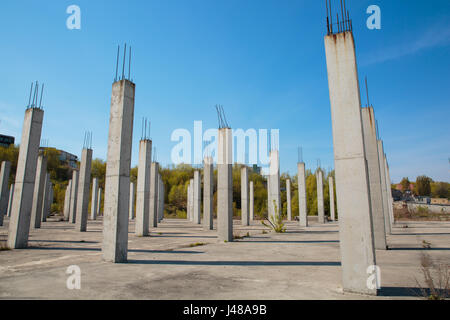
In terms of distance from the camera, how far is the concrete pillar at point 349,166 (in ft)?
12.6

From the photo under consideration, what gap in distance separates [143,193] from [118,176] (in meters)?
6.91

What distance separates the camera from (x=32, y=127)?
9.05 meters

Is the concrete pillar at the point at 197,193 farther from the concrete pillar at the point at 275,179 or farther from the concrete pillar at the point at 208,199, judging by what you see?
the concrete pillar at the point at 275,179

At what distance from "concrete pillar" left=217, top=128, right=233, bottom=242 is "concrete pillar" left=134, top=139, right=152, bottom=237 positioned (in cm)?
416

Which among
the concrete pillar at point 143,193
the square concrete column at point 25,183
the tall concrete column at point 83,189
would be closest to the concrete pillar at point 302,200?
the concrete pillar at point 143,193

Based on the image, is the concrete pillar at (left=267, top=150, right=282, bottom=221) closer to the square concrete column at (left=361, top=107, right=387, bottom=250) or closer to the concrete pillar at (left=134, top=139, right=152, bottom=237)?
the concrete pillar at (left=134, top=139, right=152, bottom=237)

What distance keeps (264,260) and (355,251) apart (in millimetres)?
3102

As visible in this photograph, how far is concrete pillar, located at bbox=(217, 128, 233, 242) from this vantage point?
10891 millimetres

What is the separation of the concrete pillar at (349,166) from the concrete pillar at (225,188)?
701 cm

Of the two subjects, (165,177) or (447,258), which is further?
(165,177)

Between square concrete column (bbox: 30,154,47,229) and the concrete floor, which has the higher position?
square concrete column (bbox: 30,154,47,229)

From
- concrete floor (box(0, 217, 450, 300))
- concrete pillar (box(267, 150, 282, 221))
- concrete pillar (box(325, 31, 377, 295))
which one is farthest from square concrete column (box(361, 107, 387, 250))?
concrete pillar (box(267, 150, 282, 221))
